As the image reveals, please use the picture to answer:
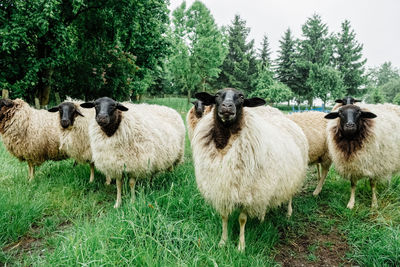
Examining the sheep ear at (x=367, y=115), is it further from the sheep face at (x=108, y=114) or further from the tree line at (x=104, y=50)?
the tree line at (x=104, y=50)

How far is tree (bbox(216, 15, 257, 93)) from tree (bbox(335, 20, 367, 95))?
1279 cm

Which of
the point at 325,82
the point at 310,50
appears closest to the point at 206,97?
the point at 325,82

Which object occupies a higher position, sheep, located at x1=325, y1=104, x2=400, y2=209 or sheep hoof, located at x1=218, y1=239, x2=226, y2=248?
Answer: sheep, located at x1=325, y1=104, x2=400, y2=209

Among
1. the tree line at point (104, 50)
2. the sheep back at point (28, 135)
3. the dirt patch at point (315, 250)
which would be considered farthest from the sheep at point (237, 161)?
the tree line at point (104, 50)

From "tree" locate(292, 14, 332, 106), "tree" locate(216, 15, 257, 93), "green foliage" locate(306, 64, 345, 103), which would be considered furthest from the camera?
"tree" locate(216, 15, 257, 93)

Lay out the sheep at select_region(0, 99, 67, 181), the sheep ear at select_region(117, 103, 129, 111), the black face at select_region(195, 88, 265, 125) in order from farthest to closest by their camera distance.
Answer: the sheep at select_region(0, 99, 67, 181) < the sheep ear at select_region(117, 103, 129, 111) < the black face at select_region(195, 88, 265, 125)

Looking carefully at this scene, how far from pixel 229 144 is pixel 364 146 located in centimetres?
270

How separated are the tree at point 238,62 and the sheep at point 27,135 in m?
32.6

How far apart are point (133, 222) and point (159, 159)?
6.14 feet

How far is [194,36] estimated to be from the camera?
32.1m

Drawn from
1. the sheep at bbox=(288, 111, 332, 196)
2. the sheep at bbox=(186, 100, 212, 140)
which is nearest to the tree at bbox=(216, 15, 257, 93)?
the sheep at bbox=(186, 100, 212, 140)

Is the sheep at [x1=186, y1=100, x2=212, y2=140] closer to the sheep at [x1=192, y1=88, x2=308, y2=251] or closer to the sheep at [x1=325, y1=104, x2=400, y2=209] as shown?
the sheep at [x1=325, y1=104, x2=400, y2=209]

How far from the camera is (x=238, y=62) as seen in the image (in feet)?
124

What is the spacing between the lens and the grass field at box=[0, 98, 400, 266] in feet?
7.60
